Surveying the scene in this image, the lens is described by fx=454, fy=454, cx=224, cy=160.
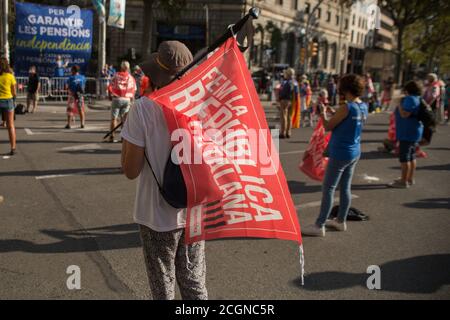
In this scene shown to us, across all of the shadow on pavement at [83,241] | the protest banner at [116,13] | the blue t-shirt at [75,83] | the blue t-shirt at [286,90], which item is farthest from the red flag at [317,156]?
the protest banner at [116,13]

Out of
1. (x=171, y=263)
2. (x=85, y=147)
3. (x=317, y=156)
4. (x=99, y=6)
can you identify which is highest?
(x=99, y=6)

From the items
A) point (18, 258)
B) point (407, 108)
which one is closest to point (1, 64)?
point (18, 258)

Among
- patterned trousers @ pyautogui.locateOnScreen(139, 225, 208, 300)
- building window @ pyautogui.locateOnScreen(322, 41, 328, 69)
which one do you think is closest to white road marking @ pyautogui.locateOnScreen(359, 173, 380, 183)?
patterned trousers @ pyautogui.locateOnScreen(139, 225, 208, 300)

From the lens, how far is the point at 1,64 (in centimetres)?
846

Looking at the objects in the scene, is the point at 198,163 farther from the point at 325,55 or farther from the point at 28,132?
the point at 325,55

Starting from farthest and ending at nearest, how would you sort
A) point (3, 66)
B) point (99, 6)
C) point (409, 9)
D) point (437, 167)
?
point (409, 9), point (99, 6), point (437, 167), point (3, 66)

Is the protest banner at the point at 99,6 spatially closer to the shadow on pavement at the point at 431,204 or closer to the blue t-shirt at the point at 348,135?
the shadow on pavement at the point at 431,204

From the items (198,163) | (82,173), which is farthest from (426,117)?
(198,163)

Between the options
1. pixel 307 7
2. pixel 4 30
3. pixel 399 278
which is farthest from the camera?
pixel 307 7

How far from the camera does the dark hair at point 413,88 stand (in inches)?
276

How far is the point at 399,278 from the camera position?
4.08 metres

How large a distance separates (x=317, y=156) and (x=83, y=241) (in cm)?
346

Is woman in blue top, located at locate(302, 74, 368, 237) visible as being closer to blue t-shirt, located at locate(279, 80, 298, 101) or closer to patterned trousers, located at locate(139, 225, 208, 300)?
patterned trousers, located at locate(139, 225, 208, 300)

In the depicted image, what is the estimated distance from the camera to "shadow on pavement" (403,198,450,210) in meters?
6.57
